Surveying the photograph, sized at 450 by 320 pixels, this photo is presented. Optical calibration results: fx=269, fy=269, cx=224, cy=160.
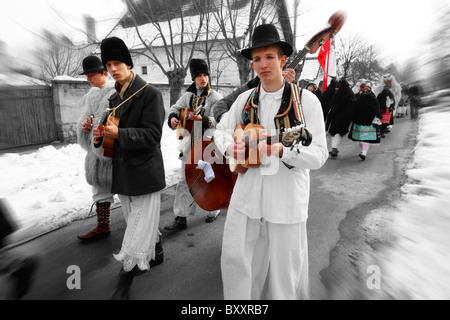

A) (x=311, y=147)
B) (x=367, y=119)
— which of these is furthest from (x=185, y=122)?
(x=367, y=119)

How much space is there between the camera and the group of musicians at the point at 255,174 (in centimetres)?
180

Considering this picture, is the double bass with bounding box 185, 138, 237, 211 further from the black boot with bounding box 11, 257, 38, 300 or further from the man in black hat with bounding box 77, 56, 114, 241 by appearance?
the black boot with bounding box 11, 257, 38, 300

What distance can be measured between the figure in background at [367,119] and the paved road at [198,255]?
2.83 m

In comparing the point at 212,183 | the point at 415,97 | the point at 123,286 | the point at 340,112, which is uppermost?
the point at 340,112

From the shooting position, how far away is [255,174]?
1.92 metres

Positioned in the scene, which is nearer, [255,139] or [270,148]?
[270,148]

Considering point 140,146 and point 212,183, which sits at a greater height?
point 140,146

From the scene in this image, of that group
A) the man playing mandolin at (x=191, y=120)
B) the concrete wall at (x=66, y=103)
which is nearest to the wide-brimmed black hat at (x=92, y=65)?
the man playing mandolin at (x=191, y=120)

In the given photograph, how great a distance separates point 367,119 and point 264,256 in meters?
6.76

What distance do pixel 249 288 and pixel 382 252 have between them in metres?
1.85

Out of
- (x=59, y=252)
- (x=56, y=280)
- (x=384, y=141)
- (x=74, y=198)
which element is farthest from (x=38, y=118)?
(x=384, y=141)

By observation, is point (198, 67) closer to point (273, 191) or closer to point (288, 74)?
point (288, 74)

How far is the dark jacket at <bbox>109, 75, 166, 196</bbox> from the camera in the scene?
2.45m

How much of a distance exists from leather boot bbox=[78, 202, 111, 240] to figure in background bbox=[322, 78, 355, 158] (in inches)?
261
